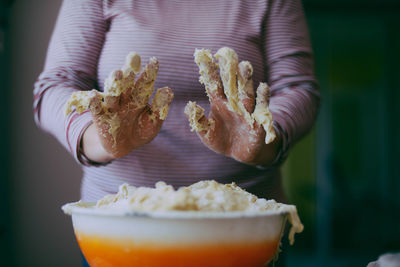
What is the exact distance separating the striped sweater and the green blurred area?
2625 mm

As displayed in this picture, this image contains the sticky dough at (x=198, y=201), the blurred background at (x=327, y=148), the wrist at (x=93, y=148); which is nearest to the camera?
the sticky dough at (x=198, y=201)

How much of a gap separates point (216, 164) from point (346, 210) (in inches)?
117

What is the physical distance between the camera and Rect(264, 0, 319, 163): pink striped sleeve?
86 centimetres

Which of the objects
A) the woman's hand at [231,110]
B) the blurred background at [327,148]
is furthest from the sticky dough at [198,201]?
the blurred background at [327,148]

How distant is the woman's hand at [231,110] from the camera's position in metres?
0.52

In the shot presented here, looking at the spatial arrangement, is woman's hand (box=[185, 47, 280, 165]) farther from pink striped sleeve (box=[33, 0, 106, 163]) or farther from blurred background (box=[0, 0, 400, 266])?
blurred background (box=[0, 0, 400, 266])

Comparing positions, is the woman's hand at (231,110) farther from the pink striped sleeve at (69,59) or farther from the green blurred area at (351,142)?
the green blurred area at (351,142)

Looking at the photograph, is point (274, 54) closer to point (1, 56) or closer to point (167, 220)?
point (167, 220)

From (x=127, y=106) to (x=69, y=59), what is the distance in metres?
0.41

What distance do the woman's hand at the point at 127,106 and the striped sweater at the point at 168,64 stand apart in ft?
0.87

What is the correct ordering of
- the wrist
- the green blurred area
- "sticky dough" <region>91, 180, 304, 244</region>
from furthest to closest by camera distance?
the green blurred area < the wrist < "sticky dough" <region>91, 180, 304, 244</region>

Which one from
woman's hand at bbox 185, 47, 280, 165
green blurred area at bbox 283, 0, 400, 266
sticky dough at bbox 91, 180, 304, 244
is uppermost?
woman's hand at bbox 185, 47, 280, 165

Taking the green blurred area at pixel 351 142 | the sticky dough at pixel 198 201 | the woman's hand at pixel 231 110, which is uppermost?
the woman's hand at pixel 231 110

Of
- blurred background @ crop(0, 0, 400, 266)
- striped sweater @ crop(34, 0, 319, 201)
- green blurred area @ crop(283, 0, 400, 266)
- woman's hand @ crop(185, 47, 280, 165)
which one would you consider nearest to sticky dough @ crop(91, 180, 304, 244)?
woman's hand @ crop(185, 47, 280, 165)
